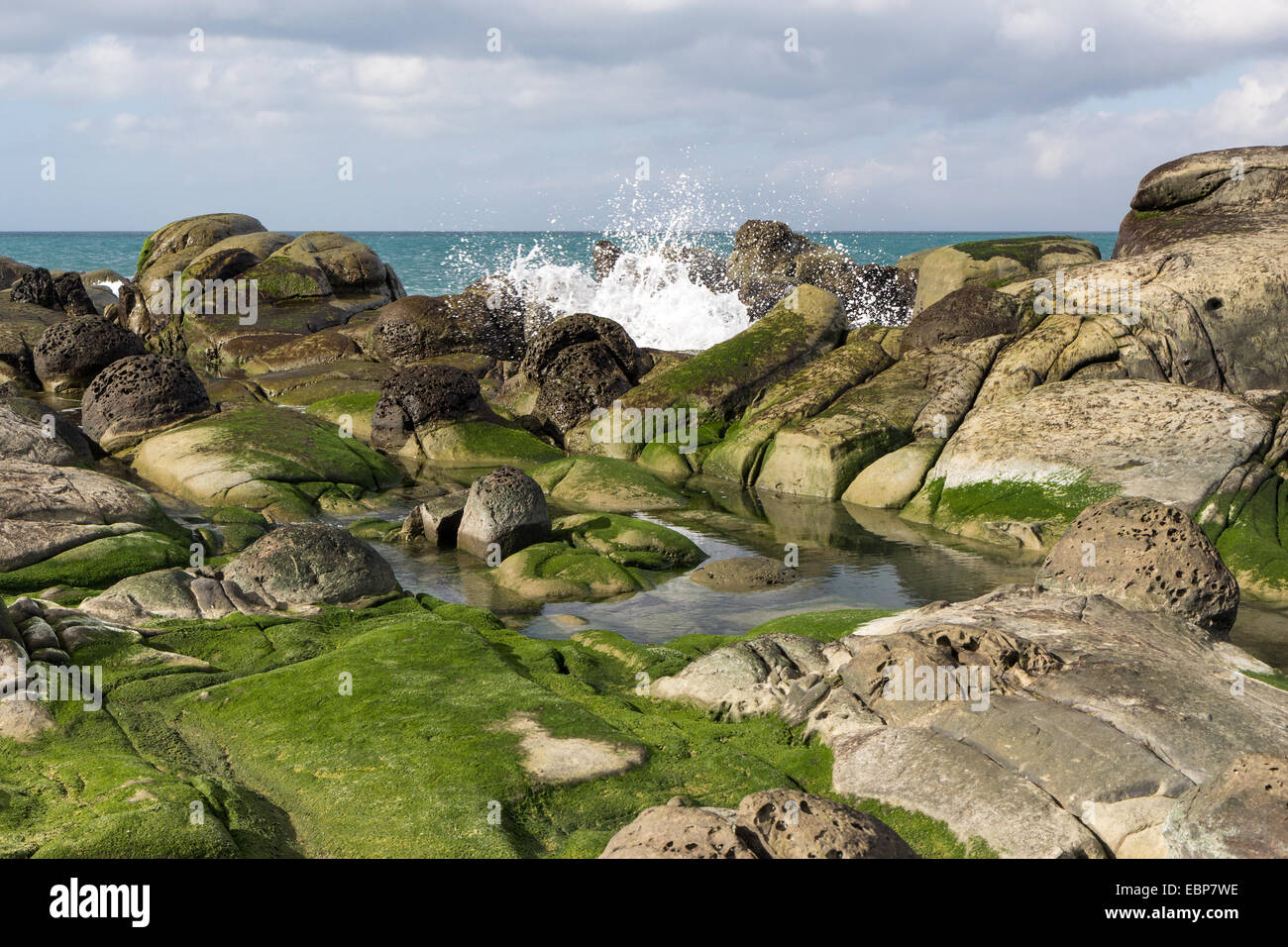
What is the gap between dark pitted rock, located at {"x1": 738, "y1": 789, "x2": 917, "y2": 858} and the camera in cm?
444

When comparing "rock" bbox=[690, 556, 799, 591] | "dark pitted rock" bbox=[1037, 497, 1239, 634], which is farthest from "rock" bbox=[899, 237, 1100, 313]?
"dark pitted rock" bbox=[1037, 497, 1239, 634]

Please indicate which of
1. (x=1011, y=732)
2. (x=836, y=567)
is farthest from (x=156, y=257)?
(x=1011, y=732)

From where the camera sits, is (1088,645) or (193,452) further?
(193,452)

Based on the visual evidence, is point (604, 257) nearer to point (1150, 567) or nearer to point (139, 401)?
point (139, 401)

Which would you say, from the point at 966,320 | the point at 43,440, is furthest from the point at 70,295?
the point at 966,320

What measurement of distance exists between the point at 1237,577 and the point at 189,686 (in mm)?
11600

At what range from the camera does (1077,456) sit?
15.3 m

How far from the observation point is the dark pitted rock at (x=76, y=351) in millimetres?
24094

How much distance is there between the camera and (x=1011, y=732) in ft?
22.1

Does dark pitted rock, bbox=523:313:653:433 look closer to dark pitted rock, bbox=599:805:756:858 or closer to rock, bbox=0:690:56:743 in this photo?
rock, bbox=0:690:56:743

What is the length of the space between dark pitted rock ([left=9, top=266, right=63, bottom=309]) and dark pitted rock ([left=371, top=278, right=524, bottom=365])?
11.3 meters

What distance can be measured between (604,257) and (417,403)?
86.6 ft

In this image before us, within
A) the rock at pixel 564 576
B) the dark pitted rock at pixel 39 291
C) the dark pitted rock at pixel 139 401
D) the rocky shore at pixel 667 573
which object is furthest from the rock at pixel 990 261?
the dark pitted rock at pixel 39 291
